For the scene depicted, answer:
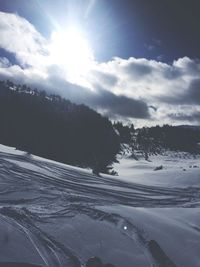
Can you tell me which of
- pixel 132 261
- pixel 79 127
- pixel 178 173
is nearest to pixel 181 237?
pixel 132 261

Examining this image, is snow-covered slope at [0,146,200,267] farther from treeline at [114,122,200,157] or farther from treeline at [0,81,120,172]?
treeline at [114,122,200,157]

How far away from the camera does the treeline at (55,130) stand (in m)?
68.6

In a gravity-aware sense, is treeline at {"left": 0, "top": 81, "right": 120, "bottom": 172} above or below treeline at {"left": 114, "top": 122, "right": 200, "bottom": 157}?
below

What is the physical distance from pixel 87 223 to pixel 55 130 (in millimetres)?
71671

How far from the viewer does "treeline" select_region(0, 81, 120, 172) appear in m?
68.6

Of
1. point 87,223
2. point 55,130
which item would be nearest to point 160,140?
point 55,130

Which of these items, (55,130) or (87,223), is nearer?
(87,223)

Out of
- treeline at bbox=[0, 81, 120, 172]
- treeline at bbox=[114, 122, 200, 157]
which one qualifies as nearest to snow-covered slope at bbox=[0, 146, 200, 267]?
treeline at bbox=[0, 81, 120, 172]

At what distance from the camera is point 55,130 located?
7894 centimetres

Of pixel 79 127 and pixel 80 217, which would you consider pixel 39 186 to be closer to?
pixel 80 217

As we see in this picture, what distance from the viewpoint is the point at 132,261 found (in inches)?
271

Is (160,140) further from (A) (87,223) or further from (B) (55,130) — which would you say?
(A) (87,223)

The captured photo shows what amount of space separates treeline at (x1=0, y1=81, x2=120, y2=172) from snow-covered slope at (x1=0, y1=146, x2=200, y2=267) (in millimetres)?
48950

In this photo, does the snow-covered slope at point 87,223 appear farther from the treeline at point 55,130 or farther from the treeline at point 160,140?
the treeline at point 160,140
